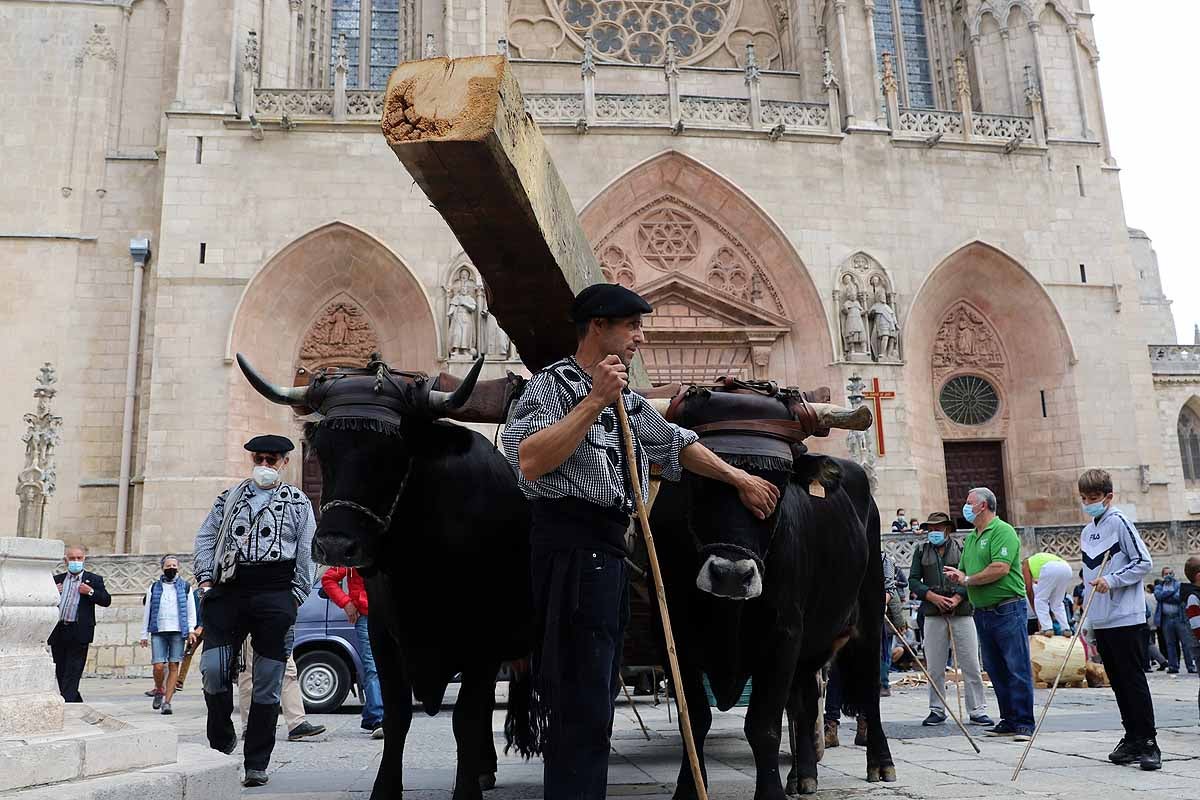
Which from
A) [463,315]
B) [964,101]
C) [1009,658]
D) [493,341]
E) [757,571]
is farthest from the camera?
[964,101]

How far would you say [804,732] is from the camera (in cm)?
448

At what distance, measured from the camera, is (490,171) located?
287 centimetres

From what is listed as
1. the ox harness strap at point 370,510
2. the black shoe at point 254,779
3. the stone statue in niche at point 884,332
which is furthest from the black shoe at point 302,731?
the stone statue in niche at point 884,332

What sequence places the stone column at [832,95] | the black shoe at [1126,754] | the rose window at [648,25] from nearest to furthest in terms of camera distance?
the black shoe at [1126,754]
the stone column at [832,95]
the rose window at [648,25]

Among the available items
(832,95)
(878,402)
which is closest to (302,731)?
(878,402)

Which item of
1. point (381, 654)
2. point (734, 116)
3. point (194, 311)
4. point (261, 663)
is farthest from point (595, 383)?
point (734, 116)

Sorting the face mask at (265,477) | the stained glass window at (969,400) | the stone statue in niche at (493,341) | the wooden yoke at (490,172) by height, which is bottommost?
the face mask at (265,477)

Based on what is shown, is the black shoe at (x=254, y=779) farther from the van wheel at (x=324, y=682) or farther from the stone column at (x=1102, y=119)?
the stone column at (x=1102, y=119)

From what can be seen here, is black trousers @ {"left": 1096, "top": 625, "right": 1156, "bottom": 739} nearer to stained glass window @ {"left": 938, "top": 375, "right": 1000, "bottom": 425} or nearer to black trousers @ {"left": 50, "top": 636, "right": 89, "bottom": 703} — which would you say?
black trousers @ {"left": 50, "top": 636, "right": 89, "bottom": 703}

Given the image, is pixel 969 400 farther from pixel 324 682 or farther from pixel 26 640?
pixel 26 640

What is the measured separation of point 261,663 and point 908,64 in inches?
900

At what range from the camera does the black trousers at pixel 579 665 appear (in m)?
2.61

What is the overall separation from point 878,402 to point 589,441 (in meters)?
16.9

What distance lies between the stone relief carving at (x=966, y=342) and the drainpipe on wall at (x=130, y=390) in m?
17.0
